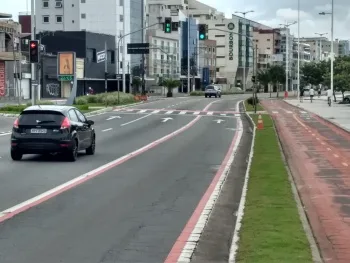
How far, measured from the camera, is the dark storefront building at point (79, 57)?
97562mm

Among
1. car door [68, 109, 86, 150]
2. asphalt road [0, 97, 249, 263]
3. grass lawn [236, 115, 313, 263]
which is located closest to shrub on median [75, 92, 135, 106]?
asphalt road [0, 97, 249, 263]

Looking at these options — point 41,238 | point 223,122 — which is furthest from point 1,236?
point 223,122

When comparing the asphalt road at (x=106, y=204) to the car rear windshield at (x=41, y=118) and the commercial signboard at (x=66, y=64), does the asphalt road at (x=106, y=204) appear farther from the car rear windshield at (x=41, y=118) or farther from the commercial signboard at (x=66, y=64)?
the commercial signboard at (x=66, y=64)

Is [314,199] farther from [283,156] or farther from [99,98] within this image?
[99,98]

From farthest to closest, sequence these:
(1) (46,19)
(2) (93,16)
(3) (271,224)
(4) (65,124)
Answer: (1) (46,19), (2) (93,16), (4) (65,124), (3) (271,224)

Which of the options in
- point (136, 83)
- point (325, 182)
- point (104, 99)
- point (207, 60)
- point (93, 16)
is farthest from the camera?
point (207, 60)

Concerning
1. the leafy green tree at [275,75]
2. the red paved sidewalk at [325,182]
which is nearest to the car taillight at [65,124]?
the red paved sidewalk at [325,182]

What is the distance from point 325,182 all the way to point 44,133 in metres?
7.84

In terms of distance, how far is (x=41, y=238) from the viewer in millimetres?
9930

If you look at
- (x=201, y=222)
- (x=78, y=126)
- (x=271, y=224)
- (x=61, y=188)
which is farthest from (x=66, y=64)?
(x=271, y=224)

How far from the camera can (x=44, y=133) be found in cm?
2061

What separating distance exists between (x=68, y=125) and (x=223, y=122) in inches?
1005

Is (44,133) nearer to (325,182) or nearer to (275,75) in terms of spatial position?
(325,182)

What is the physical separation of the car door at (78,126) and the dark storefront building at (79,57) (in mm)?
75341
